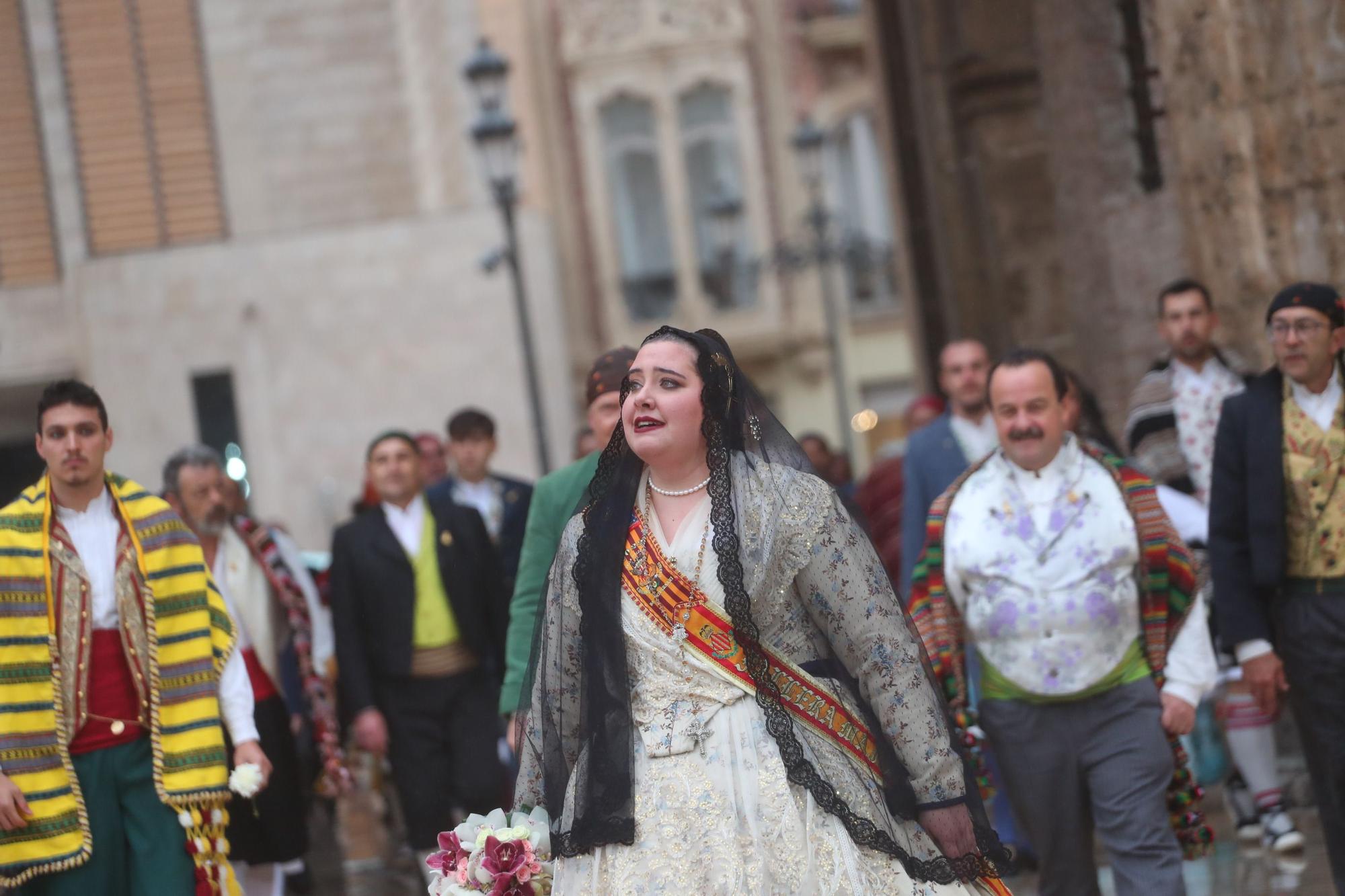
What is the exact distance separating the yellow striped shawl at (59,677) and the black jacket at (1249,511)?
3282 mm

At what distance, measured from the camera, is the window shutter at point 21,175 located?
70.6 feet

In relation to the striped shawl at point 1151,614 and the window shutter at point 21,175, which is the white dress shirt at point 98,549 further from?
the window shutter at point 21,175

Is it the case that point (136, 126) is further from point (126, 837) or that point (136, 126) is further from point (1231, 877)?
point (1231, 877)

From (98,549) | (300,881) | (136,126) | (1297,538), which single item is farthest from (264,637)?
(136,126)

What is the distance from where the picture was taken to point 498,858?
4.34 m

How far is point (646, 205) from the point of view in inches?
1223

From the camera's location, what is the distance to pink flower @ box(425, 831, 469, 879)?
→ 4469mm

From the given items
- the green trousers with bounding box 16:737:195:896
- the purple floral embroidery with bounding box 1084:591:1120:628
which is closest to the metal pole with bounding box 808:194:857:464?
the purple floral embroidery with bounding box 1084:591:1120:628

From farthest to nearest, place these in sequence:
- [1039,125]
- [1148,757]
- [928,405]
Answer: [1039,125] → [928,405] → [1148,757]

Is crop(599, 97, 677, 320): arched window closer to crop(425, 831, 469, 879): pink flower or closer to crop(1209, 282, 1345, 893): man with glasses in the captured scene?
crop(1209, 282, 1345, 893): man with glasses

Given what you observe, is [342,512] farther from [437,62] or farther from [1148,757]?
[1148,757]

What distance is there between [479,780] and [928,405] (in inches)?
161

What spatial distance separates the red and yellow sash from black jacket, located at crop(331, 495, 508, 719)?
3.74 meters

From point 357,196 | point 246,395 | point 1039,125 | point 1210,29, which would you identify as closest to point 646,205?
point 357,196
